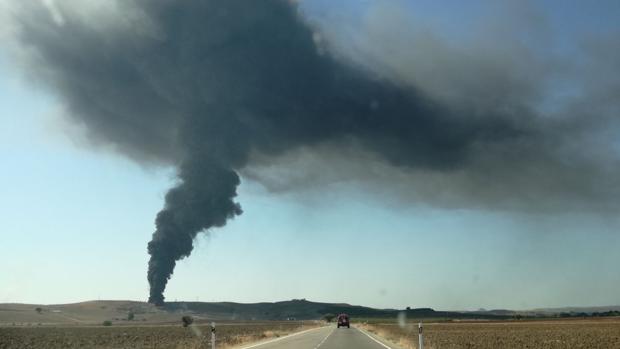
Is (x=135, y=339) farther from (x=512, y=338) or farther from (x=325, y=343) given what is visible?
(x=512, y=338)

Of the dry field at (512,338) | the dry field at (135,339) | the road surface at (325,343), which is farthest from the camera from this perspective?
the dry field at (135,339)

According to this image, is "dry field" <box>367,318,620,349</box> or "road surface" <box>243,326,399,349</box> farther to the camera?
"dry field" <box>367,318,620,349</box>

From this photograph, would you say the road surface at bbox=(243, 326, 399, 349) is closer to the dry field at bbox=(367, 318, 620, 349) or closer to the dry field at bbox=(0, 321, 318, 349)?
the dry field at bbox=(367, 318, 620, 349)

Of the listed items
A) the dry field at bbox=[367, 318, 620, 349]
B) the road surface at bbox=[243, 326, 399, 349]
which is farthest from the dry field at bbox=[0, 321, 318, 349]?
the dry field at bbox=[367, 318, 620, 349]

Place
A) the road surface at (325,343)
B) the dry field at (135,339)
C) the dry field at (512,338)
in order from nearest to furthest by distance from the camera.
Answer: the road surface at (325,343) < the dry field at (512,338) < the dry field at (135,339)

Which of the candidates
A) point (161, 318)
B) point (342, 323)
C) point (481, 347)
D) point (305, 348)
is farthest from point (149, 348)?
point (161, 318)

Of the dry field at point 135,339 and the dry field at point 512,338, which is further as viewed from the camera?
the dry field at point 135,339

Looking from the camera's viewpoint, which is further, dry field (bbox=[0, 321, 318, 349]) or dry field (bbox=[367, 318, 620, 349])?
dry field (bbox=[0, 321, 318, 349])

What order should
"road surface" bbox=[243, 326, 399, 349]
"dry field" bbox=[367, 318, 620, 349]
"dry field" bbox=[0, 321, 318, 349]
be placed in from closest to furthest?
"road surface" bbox=[243, 326, 399, 349] < "dry field" bbox=[367, 318, 620, 349] < "dry field" bbox=[0, 321, 318, 349]

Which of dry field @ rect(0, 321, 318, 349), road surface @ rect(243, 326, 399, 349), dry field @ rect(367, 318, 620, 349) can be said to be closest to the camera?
road surface @ rect(243, 326, 399, 349)

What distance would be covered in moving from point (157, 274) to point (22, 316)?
351ft

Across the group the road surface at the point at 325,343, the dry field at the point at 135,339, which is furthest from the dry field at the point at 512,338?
the dry field at the point at 135,339

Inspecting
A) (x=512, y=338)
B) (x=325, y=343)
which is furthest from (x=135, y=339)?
(x=512, y=338)

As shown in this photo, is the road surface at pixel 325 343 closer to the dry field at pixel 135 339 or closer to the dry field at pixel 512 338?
the dry field at pixel 512 338
